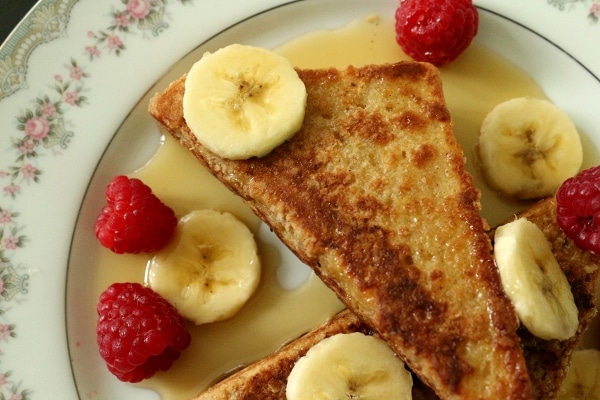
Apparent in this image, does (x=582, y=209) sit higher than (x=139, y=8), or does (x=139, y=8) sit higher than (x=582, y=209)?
(x=139, y=8)

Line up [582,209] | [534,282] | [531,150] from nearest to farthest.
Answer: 1. [534,282]
2. [582,209]
3. [531,150]

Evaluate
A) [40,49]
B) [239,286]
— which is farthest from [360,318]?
[40,49]

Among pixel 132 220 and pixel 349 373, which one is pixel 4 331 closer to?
pixel 132 220

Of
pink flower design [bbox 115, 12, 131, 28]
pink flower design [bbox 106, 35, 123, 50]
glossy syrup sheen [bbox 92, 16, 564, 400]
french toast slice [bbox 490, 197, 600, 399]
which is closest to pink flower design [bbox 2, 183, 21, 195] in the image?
glossy syrup sheen [bbox 92, 16, 564, 400]

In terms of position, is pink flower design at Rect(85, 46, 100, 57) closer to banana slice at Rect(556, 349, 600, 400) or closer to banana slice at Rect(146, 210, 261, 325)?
banana slice at Rect(146, 210, 261, 325)

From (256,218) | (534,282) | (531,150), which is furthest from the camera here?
(256,218)

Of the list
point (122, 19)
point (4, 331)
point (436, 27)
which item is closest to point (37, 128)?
point (122, 19)

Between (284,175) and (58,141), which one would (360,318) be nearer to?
(284,175)

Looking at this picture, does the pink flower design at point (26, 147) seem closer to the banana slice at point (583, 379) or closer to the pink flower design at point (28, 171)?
the pink flower design at point (28, 171)
